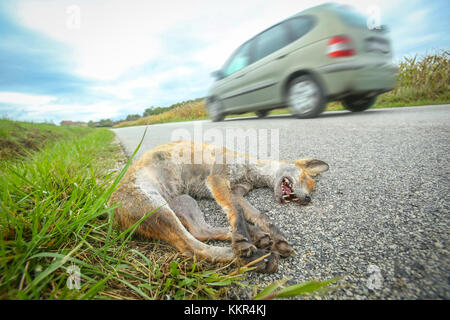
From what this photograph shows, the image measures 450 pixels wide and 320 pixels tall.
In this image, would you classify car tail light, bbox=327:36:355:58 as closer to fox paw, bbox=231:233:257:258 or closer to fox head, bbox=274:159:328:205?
fox head, bbox=274:159:328:205

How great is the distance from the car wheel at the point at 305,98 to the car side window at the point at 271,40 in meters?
1.19

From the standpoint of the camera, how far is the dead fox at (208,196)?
130 cm

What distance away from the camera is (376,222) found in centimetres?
132

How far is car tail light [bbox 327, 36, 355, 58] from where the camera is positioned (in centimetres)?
443

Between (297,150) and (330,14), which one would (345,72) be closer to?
(330,14)

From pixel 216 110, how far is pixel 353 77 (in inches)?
196

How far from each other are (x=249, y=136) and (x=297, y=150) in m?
1.58

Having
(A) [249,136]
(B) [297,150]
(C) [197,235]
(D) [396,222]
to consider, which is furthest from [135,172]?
(A) [249,136]

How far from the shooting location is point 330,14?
15.2 feet

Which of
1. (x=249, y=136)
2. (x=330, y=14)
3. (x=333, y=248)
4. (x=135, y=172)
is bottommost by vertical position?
(x=333, y=248)

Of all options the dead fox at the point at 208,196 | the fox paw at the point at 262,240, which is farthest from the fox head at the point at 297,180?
the fox paw at the point at 262,240

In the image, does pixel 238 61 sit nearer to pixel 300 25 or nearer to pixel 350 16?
pixel 300 25

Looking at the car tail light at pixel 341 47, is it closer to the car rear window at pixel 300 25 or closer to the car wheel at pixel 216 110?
the car rear window at pixel 300 25

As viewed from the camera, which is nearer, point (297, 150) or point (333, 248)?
point (333, 248)
